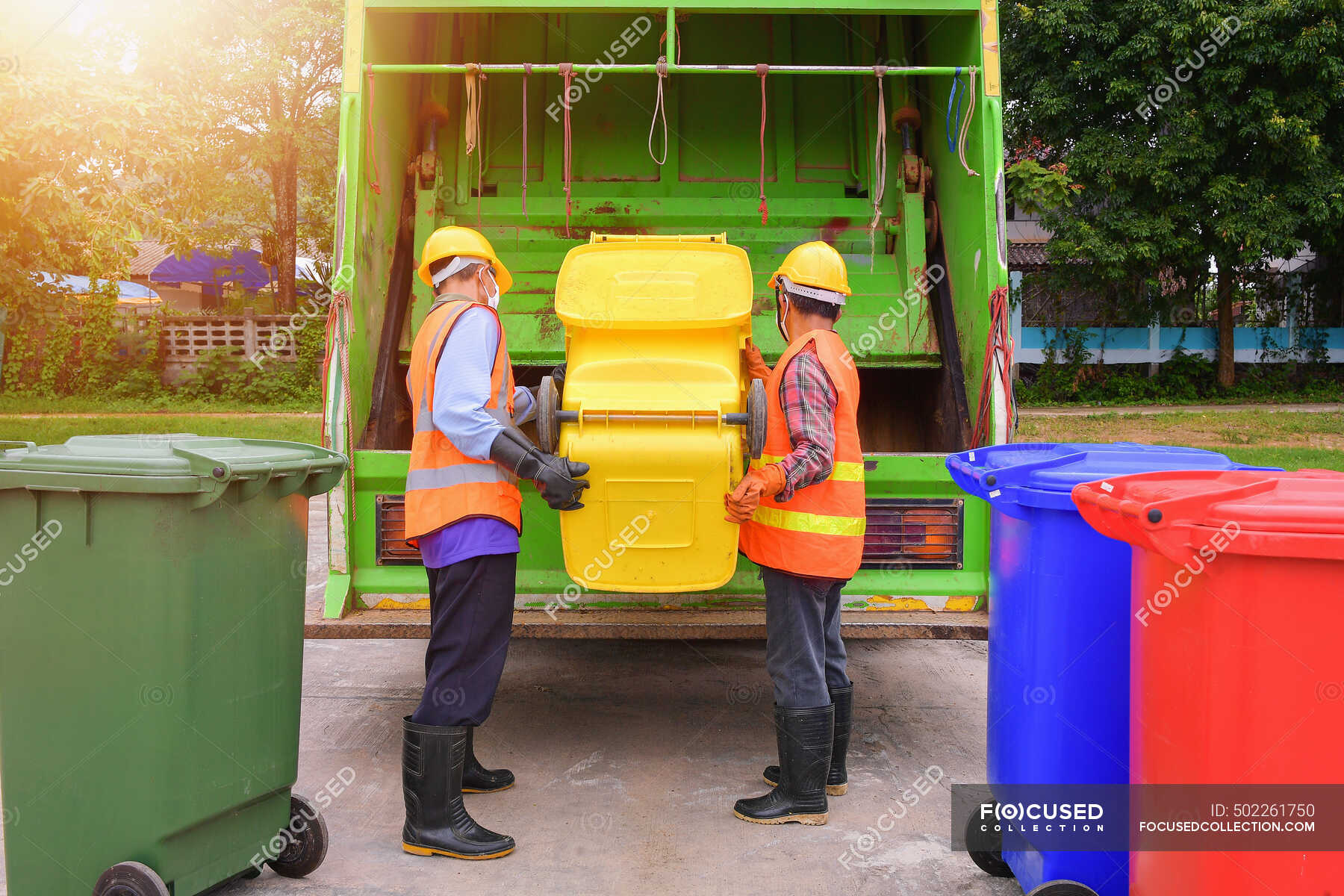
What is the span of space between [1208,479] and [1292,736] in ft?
1.53

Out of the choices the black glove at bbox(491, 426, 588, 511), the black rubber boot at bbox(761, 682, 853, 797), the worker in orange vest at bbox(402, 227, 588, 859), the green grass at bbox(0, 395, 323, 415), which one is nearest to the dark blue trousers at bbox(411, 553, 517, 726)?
the worker in orange vest at bbox(402, 227, 588, 859)

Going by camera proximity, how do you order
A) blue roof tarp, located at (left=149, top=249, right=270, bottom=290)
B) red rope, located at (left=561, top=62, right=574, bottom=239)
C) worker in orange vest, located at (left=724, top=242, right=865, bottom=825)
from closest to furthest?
worker in orange vest, located at (left=724, top=242, right=865, bottom=825)
red rope, located at (left=561, top=62, right=574, bottom=239)
blue roof tarp, located at (left=149, top=249, right=270, bottom=290)

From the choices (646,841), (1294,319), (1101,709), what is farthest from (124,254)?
(1294,319)

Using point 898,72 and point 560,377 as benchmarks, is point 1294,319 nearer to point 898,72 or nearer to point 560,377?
point 898,72

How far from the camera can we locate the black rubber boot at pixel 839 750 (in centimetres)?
301

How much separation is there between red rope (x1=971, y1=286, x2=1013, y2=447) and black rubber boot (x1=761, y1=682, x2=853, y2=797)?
3.29ft

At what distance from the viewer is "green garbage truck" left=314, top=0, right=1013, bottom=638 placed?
3.26 meters

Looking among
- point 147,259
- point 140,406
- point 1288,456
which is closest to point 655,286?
point 1288,456

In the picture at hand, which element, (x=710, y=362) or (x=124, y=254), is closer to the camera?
(x=710, y=362)

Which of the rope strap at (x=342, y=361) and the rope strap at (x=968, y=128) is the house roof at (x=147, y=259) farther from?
the rope strap at (x=968, y=128)

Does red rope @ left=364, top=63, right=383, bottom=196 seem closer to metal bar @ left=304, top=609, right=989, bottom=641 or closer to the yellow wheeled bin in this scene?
the yellow wheeled bin

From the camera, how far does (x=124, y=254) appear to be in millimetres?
9828

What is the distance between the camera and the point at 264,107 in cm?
1653

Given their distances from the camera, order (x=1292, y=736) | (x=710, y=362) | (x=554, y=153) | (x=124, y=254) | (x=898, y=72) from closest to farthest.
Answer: (x=1292, y=736), (x=710, y=362), (x=898, y=72), (x=554, y=153), (x=124, y=254)
